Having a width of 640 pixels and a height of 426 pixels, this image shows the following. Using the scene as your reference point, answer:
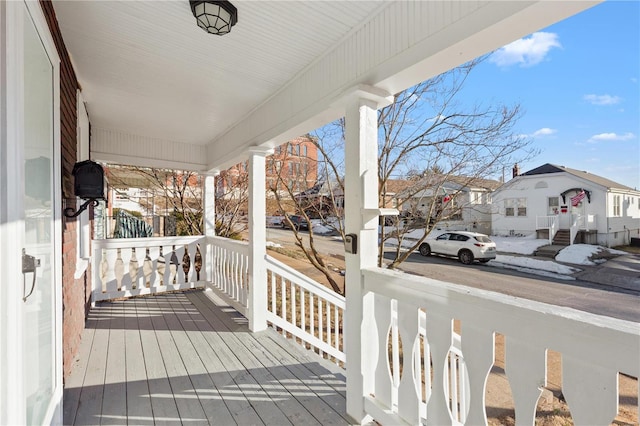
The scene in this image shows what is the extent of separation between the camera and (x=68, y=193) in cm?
253

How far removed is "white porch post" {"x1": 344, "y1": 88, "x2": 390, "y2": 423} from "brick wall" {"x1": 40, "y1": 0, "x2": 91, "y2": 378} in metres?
2.04

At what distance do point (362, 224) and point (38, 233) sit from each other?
1.82 m

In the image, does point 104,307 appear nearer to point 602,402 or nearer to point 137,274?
point 137,274

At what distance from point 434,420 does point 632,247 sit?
8.98 meters

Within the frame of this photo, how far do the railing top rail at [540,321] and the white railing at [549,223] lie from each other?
49.0 feet

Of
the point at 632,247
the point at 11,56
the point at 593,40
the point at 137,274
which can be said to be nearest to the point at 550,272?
the point at 632,247

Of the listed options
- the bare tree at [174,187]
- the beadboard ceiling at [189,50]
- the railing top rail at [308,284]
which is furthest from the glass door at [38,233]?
the bare tree at [174,187]

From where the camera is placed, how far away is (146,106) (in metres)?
3.49

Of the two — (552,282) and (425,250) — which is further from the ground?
(425,250)

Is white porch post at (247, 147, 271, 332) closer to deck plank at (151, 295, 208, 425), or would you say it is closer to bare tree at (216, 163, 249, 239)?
deck plank at (151, 295, 208, 425)

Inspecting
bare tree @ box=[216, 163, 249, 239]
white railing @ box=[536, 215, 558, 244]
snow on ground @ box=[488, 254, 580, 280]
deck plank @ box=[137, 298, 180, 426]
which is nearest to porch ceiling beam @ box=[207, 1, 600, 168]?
deck plank @ box=[137, 298, 180, 426]

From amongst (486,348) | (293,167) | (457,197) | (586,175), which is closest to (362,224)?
(486,348)

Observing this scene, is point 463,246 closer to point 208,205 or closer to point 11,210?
point 208,205

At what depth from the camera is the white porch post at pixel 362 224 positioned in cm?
200
